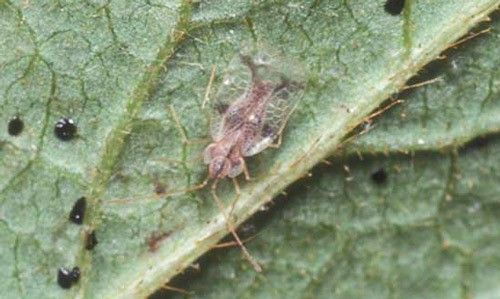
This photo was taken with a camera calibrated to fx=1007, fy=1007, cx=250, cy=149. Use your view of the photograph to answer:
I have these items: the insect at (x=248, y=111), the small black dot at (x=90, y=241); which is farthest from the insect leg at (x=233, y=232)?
the small black dot at (x=90, y=241)

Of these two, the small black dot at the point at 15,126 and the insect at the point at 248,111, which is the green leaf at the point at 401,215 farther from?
the small black dot at the point at 15,126

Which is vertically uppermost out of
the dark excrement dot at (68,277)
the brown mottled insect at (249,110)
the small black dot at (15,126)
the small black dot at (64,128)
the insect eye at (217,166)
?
the small black dot at (15,126)

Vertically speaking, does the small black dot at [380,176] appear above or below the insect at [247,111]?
below

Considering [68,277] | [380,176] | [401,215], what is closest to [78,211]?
[68,277]

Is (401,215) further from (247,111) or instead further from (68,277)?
(68,277)

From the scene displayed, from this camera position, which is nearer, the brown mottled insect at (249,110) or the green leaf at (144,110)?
the green leaf at (144,110)

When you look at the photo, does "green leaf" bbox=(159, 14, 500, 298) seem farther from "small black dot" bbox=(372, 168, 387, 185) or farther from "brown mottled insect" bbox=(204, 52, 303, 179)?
"brown mottled insect" bbox=(204, 52, 303, 179)

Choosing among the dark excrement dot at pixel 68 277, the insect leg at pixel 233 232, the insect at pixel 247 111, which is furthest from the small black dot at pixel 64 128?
the insect leg at pixel 233 232
